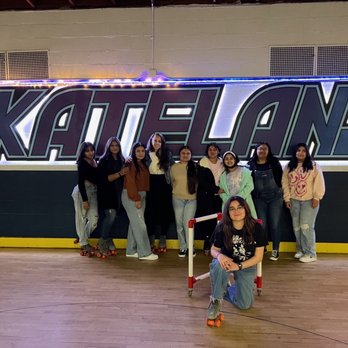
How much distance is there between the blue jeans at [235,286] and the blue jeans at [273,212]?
5.23 feet

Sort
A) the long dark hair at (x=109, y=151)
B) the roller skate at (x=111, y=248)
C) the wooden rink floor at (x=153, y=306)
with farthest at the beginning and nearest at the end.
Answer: the roller skate at (x=111, y=248)
the long dark hair at (x=109, y=151)
the wooden rink floor at (x=153, y=306)

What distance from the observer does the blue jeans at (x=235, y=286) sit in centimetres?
338

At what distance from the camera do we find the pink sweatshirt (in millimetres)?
4996

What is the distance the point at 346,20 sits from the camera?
5.50 m

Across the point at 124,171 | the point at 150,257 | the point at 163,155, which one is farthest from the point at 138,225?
the point at 163,155

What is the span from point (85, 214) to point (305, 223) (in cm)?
270

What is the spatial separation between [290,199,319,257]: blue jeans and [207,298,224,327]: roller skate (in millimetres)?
2116

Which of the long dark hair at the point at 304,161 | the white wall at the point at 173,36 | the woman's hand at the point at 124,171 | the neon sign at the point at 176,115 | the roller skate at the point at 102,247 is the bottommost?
the roller skate at the point at 102,247

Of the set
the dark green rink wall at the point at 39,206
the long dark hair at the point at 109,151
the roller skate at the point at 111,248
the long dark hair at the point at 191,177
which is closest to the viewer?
the long dark hair at the point at 191,177

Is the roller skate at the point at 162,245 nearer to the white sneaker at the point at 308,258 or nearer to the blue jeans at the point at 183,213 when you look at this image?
the blue jeans at the point at 183,213

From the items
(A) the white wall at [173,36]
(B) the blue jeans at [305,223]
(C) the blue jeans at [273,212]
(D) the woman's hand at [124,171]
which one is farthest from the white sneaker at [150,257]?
(A) the white wall at [173,36]

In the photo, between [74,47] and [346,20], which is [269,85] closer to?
[346,20]

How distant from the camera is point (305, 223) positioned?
5051mm

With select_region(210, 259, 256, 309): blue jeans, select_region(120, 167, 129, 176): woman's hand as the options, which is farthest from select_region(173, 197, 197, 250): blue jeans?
select_region(210, 259, 256, 309): blue jeans
